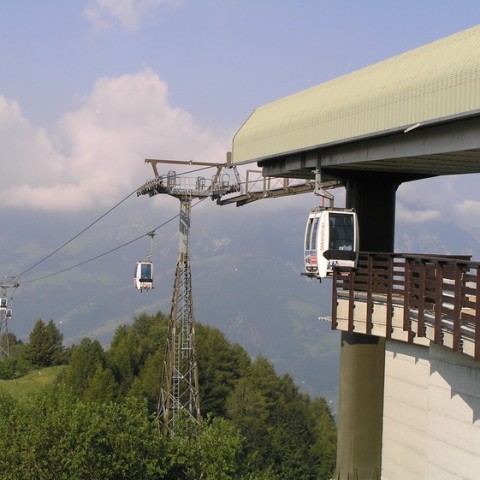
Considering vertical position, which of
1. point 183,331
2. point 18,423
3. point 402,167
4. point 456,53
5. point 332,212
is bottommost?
point 18,423

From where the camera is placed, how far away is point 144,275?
43094mm

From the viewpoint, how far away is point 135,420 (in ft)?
95.2

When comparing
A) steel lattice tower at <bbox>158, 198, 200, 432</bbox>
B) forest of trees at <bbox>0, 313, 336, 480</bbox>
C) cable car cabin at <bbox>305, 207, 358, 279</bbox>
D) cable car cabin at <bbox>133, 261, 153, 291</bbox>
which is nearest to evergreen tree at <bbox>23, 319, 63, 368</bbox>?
forest of trees at <bbox>0, 313, 336, 480</bbox>

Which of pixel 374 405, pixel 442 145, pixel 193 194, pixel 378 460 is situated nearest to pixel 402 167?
pixel 442 145

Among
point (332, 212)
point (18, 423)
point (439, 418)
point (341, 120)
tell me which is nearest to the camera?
point (439, 418)

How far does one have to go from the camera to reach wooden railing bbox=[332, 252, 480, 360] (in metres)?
13.6

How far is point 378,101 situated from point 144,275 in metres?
28.8

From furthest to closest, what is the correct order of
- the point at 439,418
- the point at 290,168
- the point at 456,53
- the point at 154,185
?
the point at 154,185, the point at 290,168, the point at 439,418, the point at 456,53

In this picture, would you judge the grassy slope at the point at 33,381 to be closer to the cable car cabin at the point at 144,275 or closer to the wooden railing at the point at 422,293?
the cable car cabin at the point at 144,275

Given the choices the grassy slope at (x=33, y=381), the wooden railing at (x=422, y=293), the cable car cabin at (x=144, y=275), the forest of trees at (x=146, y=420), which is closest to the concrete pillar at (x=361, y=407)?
the wooden railing at (x=422, y=293)

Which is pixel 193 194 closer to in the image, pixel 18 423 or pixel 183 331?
pixel 183 331

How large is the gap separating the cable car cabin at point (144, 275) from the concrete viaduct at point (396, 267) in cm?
2149

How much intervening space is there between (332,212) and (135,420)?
1406cm

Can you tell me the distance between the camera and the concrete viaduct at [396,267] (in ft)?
45.9
